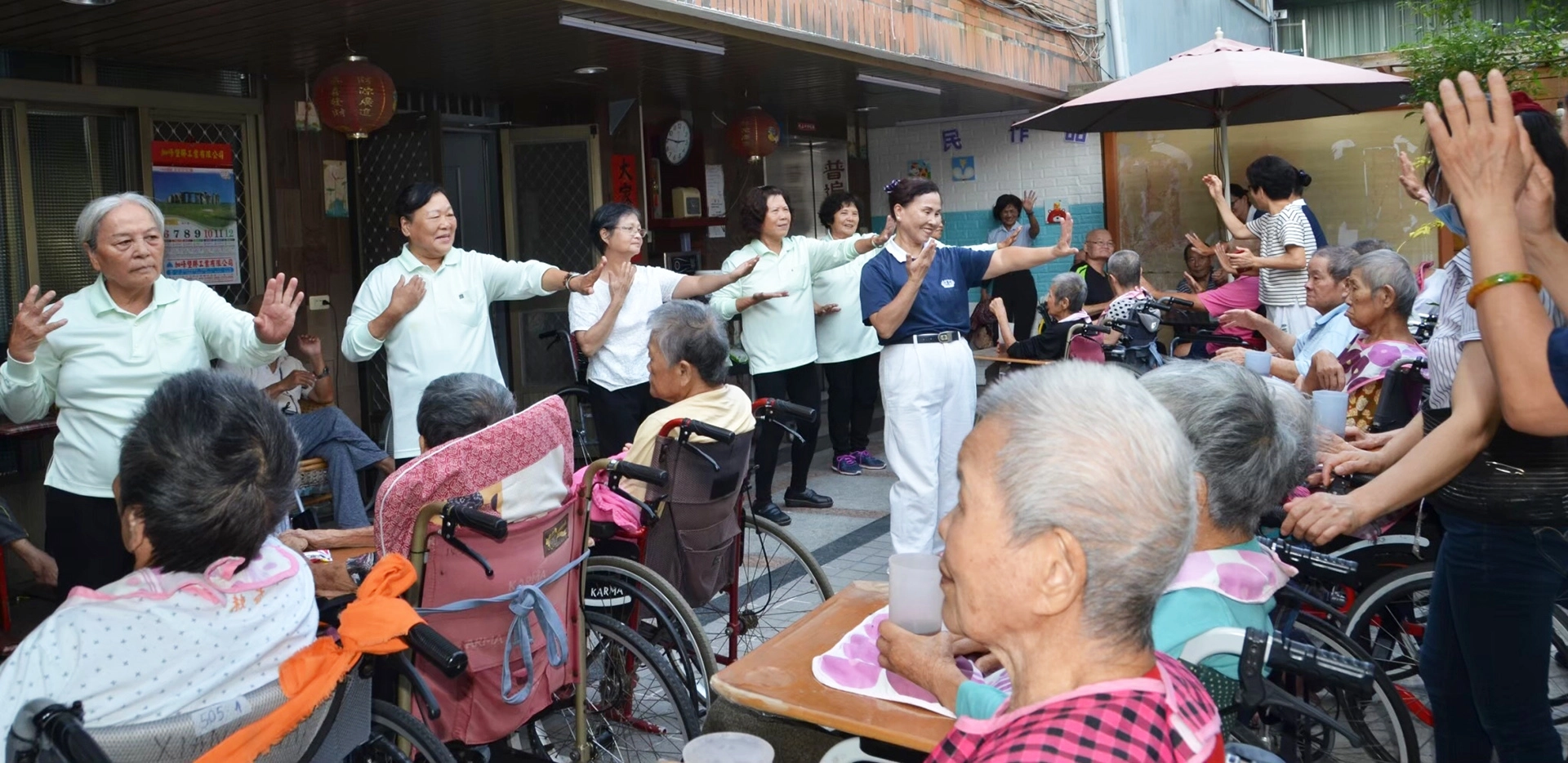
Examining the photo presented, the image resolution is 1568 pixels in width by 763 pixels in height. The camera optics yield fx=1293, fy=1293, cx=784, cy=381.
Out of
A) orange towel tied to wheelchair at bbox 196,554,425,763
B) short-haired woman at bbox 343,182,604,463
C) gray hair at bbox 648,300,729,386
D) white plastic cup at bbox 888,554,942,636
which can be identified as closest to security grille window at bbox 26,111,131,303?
short-haired woman at bbox 343,182,604,463

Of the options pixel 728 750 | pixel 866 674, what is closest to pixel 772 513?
pixel 866 674

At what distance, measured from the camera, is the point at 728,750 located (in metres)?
2.03

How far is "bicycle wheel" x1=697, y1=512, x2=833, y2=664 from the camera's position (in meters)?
4.27

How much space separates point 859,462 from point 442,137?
144 inches

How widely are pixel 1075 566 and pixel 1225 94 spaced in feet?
27.9

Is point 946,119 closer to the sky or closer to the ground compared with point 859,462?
closer to the sky

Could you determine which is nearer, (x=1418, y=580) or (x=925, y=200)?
(x=1418, y=580)

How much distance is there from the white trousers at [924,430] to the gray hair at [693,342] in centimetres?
129

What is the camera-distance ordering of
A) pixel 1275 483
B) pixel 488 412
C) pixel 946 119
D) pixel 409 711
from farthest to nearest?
pixel 946 119
pixel 488 412
pixel 409 711
pixel 1275 483

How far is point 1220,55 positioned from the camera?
8.55 m

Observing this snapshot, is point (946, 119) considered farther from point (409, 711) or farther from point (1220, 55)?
point (409, 711)

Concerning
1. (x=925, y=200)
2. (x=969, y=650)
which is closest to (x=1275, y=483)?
(x=969, y=650)

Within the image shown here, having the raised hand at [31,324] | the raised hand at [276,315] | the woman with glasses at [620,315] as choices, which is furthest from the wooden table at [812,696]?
the woman with glasses at [620,315]

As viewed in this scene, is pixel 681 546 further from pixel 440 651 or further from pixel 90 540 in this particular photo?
pixel 90 540
